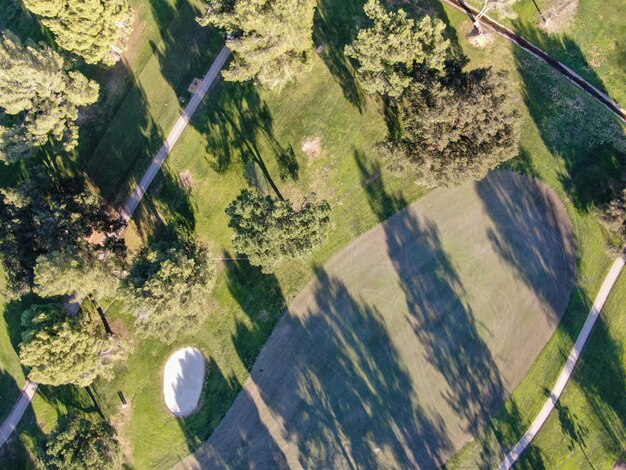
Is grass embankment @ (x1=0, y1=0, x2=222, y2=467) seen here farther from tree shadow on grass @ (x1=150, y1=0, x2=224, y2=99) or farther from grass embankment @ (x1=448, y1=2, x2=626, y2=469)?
grass embankment @ (x1=448, y1=2, x2=626, y2=469)

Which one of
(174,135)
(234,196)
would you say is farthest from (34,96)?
(234,196)

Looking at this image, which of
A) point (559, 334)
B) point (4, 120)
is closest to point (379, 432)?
point (559, 334)

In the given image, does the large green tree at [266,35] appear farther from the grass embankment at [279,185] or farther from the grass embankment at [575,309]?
the grass embankment at [575,309]

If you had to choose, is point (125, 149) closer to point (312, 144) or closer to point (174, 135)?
point (174, 135)

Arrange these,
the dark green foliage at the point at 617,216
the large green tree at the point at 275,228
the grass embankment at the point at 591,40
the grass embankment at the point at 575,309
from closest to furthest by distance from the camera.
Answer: the large green tree at the point at 275,228 < the dark green foliage at the point at 617,216 < the grass embankment at the point at 575,309 < the grass embankment at the point at 591,40

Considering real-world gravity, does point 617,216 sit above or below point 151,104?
above

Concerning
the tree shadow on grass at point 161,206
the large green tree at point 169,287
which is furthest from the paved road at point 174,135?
the large green tree at point 169,287
